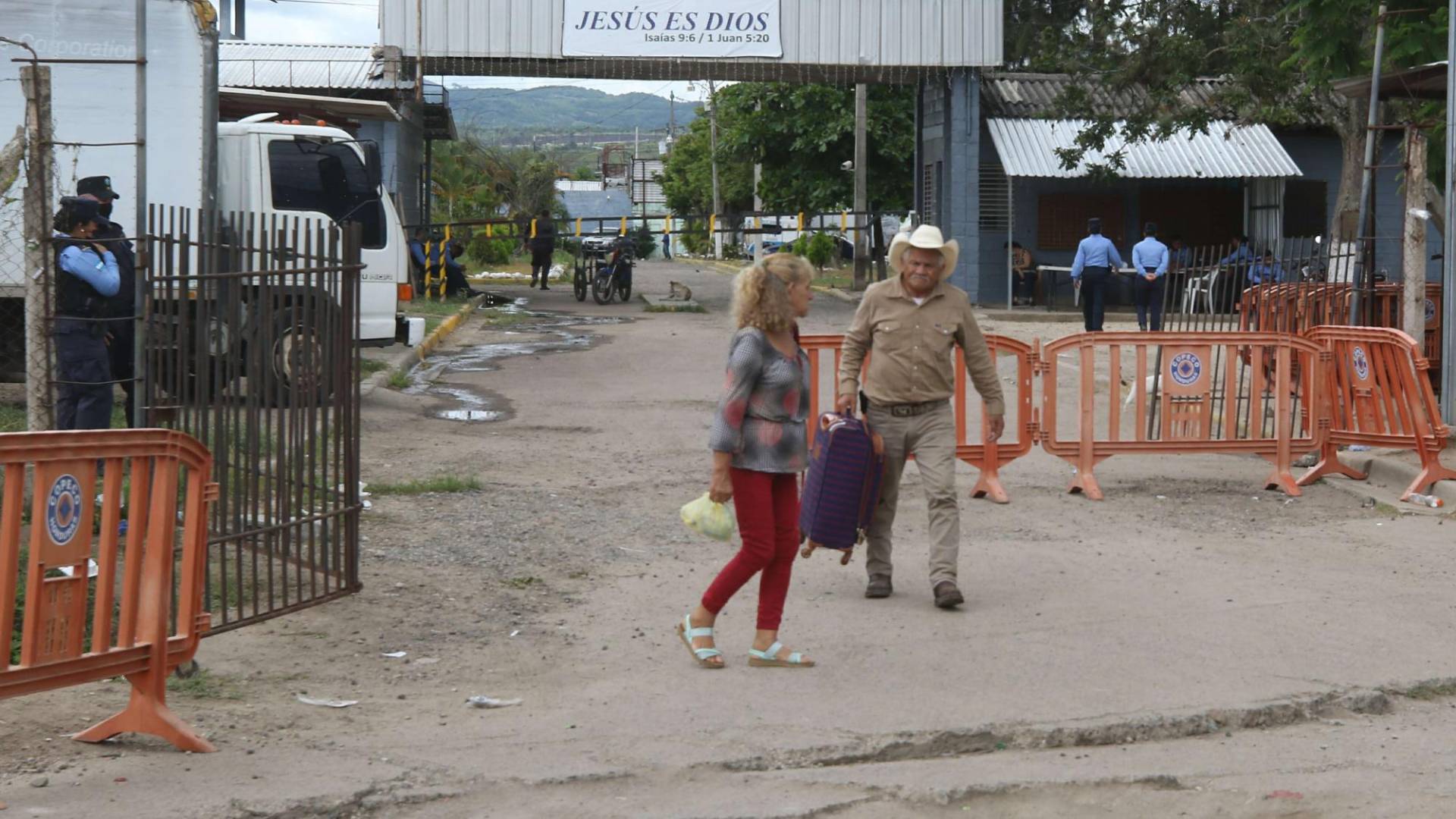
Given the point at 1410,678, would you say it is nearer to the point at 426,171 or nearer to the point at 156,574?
the point at 156,574

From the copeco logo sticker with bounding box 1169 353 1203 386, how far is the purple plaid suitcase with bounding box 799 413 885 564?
14.0 ft

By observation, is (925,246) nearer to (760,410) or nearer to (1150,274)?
(760,410)

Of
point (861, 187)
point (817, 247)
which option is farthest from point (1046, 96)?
point (817, 247)

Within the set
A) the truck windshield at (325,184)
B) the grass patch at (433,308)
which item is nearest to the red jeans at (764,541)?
the truck windshield at (325,184)

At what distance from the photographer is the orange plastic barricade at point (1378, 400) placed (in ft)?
34.2

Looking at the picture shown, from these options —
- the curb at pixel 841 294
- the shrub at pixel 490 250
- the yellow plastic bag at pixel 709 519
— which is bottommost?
the yellow plastic bag at pixel 709 519

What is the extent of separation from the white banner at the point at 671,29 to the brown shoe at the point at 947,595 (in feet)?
71.7

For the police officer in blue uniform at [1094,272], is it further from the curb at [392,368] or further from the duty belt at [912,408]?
the duty belt at [912,408]

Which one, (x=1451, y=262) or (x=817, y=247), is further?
(x=817, y=247)

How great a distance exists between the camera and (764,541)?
638 cm

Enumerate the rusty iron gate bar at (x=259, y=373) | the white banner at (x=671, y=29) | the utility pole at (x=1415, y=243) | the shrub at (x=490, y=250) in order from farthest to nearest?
the shrub at (x=490, y=250) → the white banner at (x=671, y=29) → the utility pole at (x=1415, y=243) → the rusty iron gate bar at (x=259, y=373)

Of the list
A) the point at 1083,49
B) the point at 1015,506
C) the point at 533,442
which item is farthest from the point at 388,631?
the point at 1083,49

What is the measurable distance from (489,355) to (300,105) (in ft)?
15.1

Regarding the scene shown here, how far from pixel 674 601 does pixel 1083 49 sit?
22872 millimetres
